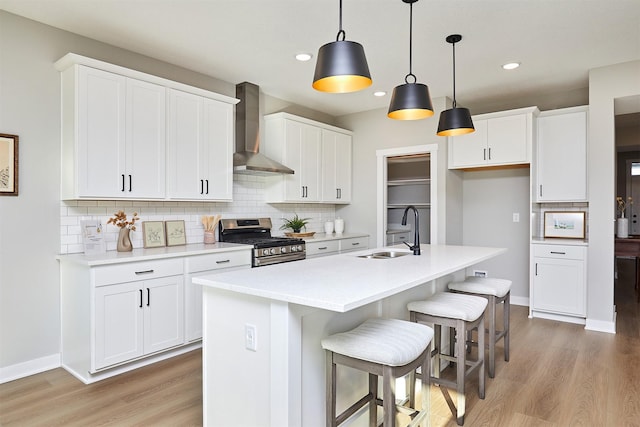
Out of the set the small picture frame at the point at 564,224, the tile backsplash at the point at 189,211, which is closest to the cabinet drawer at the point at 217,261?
the tile backsplash at the point at 189,211

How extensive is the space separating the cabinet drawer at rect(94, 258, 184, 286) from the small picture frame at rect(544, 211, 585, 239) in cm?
416

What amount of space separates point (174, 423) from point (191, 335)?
1.16 meters

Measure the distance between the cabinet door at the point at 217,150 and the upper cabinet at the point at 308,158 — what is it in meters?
0.84

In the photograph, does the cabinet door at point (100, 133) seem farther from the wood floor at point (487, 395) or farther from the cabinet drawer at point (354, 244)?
the cabinet drawer at point (354, 244)

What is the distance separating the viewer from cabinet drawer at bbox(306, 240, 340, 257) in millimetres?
4645

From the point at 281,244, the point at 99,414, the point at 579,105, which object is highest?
the point at 579,105

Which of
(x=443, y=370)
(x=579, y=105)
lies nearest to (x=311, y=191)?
(x=443, y=370)

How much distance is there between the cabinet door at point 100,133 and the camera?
2.97 m

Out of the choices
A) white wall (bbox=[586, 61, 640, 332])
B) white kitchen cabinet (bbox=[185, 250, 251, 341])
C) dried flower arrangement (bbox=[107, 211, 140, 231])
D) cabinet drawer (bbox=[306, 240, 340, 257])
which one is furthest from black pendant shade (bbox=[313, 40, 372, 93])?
white wall (bbox=[586, 61, 640, 332])

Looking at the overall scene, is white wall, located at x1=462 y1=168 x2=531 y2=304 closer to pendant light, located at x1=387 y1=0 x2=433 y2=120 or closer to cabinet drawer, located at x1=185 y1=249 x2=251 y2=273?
pendant light, located at x1=387 y1=0 x2=433 y2=120

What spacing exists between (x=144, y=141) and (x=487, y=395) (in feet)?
10.6

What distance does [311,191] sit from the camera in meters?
5.19

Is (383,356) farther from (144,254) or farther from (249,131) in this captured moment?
(249,131)

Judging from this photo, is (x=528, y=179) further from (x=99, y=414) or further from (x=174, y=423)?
(x=99, y=414)
